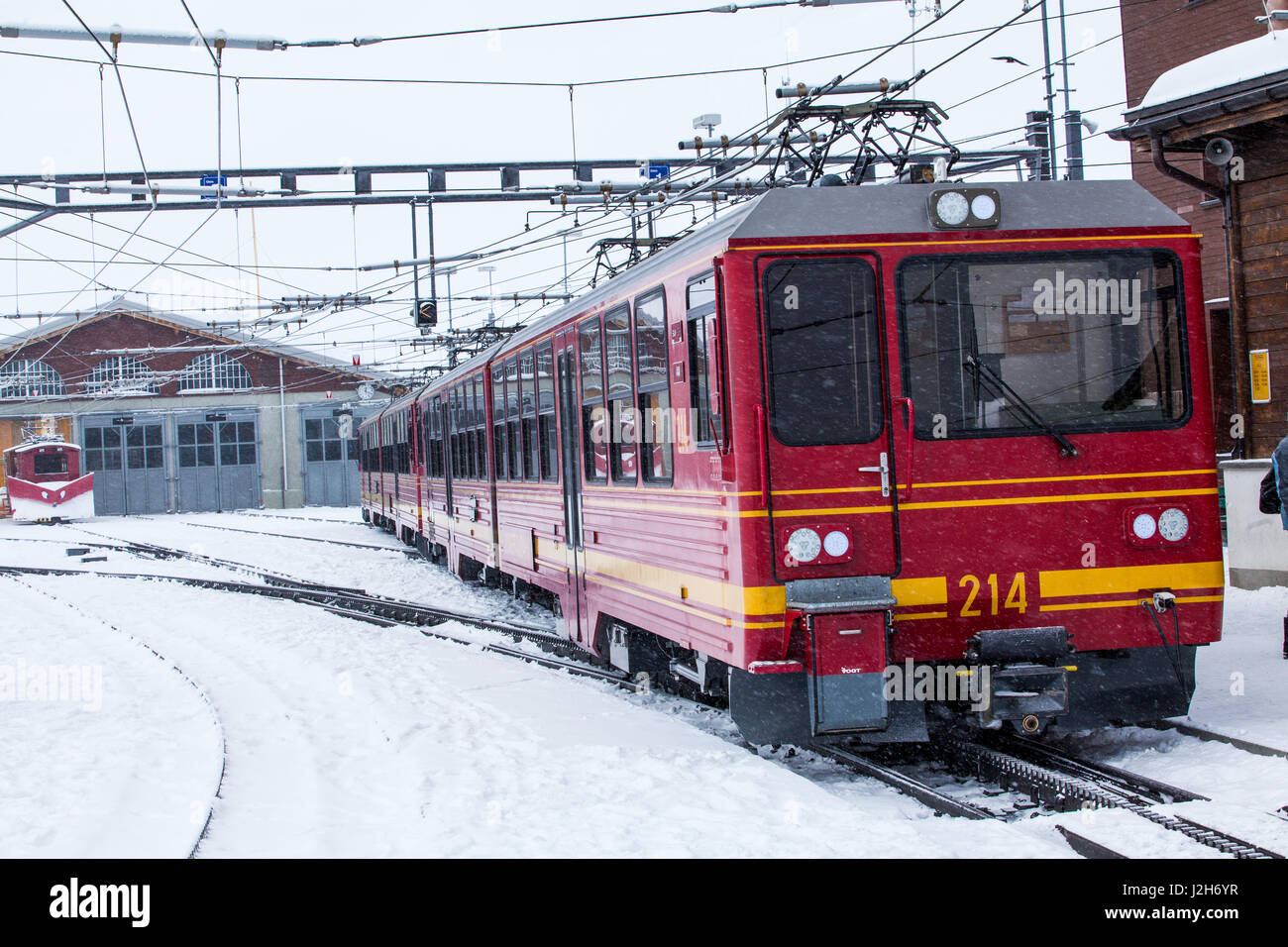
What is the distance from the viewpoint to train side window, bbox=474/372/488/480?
1371cm

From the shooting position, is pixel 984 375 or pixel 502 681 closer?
pixel 984 375

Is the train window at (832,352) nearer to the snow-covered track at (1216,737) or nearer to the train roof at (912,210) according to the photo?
the train roof at (912,210)

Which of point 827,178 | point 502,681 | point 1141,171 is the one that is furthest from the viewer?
point 1141,171

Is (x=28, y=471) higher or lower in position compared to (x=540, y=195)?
lower

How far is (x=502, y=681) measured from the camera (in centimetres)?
945

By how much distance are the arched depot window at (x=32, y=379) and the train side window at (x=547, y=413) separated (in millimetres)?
41030

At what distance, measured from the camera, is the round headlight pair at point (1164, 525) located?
6105 mm

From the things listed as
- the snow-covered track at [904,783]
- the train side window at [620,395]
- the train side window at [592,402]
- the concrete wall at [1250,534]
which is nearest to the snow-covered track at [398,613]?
the train side window at [592,402]

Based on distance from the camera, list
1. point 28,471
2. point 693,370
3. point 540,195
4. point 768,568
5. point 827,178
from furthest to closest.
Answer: point 28,471 < point 540,195 < point 827,178 < point 693,370 < point 768,568

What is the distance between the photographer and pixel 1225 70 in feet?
36.6

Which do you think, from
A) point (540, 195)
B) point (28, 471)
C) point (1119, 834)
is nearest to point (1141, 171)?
point (540, 195)

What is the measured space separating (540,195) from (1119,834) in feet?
45.3

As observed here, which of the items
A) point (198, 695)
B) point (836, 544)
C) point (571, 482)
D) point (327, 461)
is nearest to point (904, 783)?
point (836, 544)

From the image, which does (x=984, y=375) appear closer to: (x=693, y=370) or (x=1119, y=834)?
(x=693, y=370)
